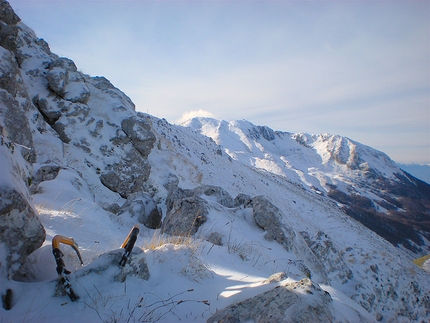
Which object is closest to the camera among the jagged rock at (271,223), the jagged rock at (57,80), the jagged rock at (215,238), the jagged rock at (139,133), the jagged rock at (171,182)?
the jagged rock at (215,238)

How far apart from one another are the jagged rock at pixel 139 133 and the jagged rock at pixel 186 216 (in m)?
7.90

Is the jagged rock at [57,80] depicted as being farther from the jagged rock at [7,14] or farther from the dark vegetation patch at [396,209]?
the dark vegetation patch at [396,209]

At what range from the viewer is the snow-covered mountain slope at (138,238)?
2.34 m

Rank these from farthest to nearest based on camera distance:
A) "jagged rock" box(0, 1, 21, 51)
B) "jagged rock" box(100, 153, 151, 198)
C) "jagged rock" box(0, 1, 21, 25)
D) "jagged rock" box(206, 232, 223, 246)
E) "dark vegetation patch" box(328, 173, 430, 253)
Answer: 1. "dark vegetation patch" box(328, 173, 430, 253)
2. "jagged rock" box(100, 153, 151, 198)
3. "jagged rock" box(0, 1, 21, 25)
4. "jagged rock" box(0, 1, 21, 51)
5. "jagged rock" box(206, 232, 223, 246)

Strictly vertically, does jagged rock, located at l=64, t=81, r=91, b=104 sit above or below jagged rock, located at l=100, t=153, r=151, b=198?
above

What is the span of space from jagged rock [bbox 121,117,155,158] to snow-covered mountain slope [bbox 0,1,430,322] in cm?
6

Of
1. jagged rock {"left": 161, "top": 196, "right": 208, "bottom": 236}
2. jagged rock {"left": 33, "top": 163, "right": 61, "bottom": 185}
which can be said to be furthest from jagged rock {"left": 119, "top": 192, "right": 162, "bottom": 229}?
jagged rock {"left": 33, "top": 163, "right": 61, "bottom": 185}

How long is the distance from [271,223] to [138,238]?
3.93 m

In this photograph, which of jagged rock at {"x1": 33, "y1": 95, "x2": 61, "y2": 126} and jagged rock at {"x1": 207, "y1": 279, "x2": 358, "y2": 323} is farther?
jagged rock at {"x1": 33, "y1": 95, "x2": 61, "y2": 126}

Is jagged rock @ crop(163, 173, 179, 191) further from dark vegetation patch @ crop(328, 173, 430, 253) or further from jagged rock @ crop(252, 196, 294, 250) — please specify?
dark vegetation patch @ crop(328, 173, 430, 253)

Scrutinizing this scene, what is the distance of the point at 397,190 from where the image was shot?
134 meters

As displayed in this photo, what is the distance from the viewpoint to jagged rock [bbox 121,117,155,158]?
563 inches

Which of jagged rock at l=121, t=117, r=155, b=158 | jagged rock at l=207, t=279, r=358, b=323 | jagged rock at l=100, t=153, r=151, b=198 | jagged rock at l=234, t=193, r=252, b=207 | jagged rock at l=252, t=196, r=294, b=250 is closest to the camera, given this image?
jagged rock at l=207, t=279, r=358, b=323

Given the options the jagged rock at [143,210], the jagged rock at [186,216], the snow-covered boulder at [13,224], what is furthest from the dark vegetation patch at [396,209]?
the snow-covered boulder at [13,224]
